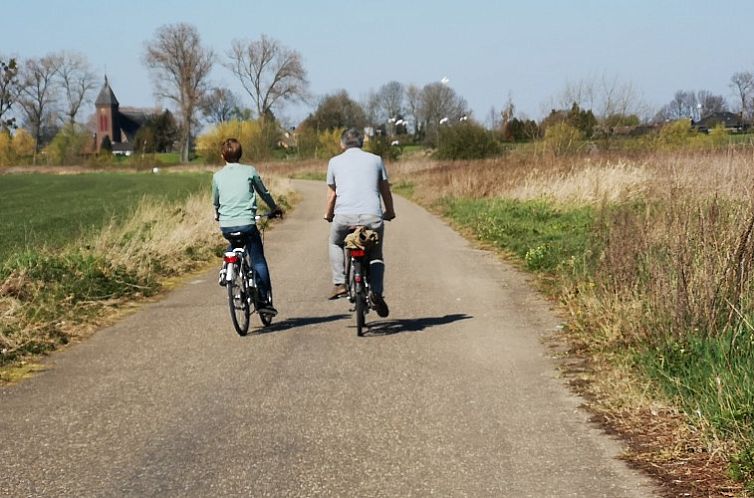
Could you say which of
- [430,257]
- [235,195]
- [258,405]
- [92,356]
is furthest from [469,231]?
[258,405]

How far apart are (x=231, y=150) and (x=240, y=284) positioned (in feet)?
4.52

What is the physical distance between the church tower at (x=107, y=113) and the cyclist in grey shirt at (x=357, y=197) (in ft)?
508

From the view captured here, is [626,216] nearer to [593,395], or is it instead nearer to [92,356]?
[593,395]

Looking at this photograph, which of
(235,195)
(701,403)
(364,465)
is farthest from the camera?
(235,195)

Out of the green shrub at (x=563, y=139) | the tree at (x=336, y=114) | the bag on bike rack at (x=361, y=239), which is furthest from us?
the tree at (x=336, y=114)

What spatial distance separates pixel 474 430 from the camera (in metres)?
5.57

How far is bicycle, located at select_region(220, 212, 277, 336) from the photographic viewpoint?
8734 mm

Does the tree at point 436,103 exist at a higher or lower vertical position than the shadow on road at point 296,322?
higher

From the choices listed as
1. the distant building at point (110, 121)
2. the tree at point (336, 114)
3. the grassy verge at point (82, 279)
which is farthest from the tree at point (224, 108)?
the grassy verge at point (82, 279)

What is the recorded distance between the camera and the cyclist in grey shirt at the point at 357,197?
8773 millimetres

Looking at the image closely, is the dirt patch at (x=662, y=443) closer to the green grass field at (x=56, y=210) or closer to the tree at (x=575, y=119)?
the green grass field at (x=56, y=210)

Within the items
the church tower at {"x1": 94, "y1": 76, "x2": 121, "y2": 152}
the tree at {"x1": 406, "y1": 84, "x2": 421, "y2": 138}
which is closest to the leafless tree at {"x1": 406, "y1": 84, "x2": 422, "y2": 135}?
the tree at {"x1": 406, "y1": 84, "x2": 421, "y2": 138}

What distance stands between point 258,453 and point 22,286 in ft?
18.8

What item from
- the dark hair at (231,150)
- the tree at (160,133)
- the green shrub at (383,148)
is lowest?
the dark hair at (231,150)
